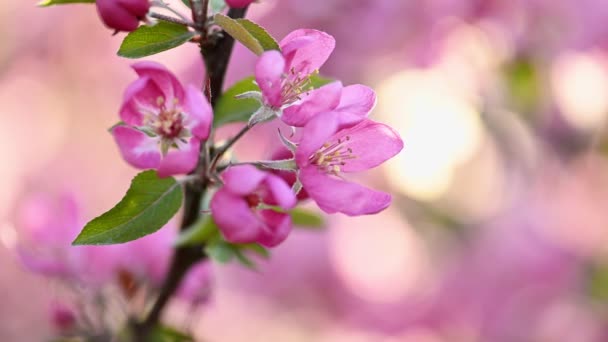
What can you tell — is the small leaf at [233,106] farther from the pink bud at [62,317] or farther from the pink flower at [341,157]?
the pink bud at [62,317]

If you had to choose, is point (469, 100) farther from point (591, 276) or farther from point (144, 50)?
point (144, 50)

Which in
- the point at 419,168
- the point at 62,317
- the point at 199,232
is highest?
the point at 199,232

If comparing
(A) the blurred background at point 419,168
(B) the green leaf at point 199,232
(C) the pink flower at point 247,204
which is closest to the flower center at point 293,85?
(C) the pink flower at point 247,204

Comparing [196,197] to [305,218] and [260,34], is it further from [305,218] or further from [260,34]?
[305,218]

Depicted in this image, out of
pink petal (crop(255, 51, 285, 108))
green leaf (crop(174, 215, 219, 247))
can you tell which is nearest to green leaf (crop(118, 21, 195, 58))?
pink petal (crop(255, 51, 285, 108))

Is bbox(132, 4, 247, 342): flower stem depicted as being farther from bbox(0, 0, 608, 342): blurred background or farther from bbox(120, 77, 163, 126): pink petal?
bbox(0, 0, 608, 342): blurred background

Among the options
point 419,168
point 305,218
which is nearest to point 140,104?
point 305,218

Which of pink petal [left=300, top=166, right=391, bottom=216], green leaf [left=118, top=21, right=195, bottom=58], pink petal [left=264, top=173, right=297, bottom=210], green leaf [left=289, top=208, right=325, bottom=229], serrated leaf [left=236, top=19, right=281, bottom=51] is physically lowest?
green leaf [left=289, top=208, right=325, bottom=229]
